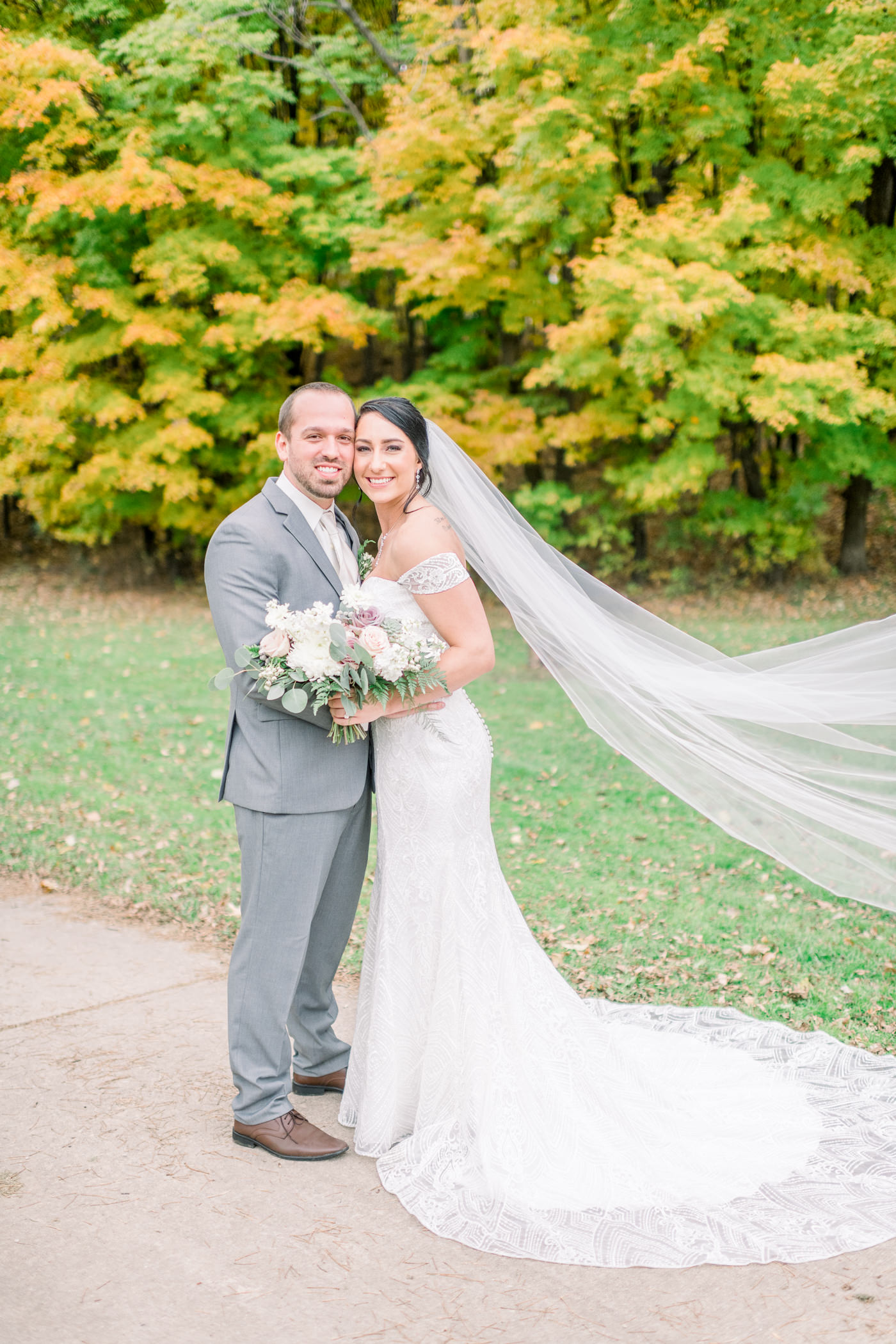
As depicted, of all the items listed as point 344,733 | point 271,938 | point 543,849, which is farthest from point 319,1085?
point 543,849

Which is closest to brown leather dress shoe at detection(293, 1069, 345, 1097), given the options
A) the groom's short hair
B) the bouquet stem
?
the bouquet stem

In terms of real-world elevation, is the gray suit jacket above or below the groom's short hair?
below

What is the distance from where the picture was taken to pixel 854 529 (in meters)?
17.0

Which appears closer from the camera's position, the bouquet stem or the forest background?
the bouquet stem

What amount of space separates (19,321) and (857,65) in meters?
12.1

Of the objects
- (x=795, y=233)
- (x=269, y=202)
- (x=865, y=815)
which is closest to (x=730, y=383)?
(x=795, y=233)

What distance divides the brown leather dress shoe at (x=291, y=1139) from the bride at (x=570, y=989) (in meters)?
0.11

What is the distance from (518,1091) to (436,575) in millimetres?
1682

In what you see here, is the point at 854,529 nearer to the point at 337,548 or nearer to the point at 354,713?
the point at 337,548

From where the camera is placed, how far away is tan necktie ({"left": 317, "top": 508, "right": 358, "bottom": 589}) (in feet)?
12.6

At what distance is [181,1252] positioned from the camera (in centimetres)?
319

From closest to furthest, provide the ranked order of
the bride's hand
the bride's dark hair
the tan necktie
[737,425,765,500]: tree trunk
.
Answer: the bride's hand → the bride's dark hair → the tan necktie → [737,425,765,500]: tree trunk

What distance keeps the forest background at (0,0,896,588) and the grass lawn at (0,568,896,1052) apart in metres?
3.49

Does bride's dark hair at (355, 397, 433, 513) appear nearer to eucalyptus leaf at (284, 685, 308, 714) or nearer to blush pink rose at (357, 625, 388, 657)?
blush pink rose at (357, 625, 388, 657)
